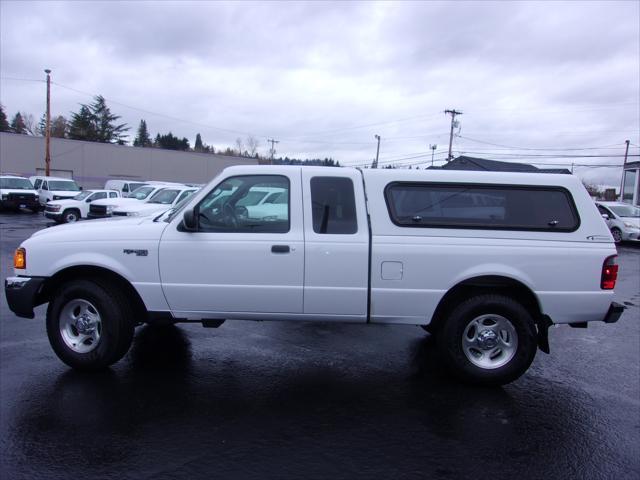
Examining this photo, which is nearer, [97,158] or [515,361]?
[515,361]

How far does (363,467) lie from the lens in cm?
327

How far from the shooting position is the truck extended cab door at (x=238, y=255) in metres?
4.49

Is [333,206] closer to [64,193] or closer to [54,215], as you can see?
[54,215]

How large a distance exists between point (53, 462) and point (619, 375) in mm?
5156

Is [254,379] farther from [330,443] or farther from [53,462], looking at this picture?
[53,462]

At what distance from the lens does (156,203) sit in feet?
52.6

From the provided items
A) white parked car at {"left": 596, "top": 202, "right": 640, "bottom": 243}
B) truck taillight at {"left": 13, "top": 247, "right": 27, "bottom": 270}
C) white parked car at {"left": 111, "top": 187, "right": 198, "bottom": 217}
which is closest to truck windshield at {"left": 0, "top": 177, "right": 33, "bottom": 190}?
white parked car at {"left": 111, "top": 187, "right": 198, "bottom": 217}

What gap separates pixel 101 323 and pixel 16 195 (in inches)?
1010

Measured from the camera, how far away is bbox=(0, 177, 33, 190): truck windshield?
89.4 ft

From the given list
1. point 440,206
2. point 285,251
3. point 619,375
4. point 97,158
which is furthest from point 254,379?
point 97,158

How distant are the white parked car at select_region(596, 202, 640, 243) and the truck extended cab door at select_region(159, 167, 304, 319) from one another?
57.1 ft

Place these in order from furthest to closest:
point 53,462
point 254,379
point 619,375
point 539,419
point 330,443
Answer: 1. point 619,375
2. point 254,379
3. point 539,419
4. point 330,443
5. point 53,462

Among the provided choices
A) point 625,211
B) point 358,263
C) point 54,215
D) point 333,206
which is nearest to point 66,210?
point 54,215

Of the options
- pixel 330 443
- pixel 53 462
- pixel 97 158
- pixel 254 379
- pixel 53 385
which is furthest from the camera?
pixel 97 158
